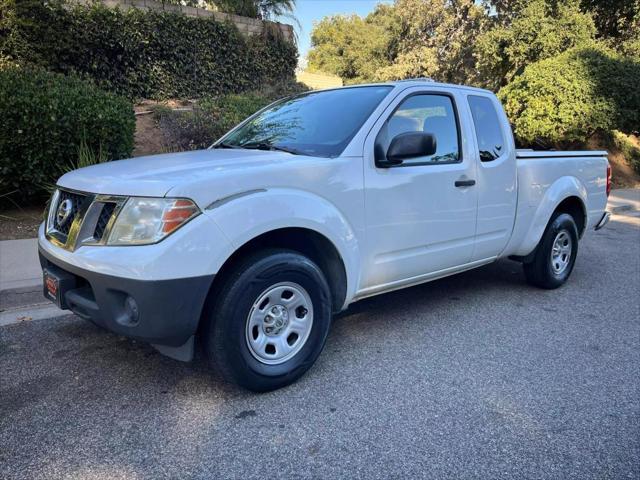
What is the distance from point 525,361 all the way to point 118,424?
8.92ft

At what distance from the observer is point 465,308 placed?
4793 mm

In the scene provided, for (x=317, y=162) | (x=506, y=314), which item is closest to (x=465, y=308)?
(x=506, y=314)

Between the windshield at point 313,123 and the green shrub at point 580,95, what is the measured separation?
34.2 ft

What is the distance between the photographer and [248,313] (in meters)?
2.94

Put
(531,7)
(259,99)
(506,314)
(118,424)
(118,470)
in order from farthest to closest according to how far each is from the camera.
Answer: (531,7) < (259,99) < (506,314) < (118,424) < (118,470)

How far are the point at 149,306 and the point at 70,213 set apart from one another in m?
0.92

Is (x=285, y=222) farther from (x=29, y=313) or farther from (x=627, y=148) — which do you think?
(x=627, y=148)

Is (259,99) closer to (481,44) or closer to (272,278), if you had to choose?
(481,44)

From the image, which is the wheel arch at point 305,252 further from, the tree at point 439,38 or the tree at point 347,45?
the tree at point 347,45

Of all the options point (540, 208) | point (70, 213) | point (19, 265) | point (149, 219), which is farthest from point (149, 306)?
point (540, 208)

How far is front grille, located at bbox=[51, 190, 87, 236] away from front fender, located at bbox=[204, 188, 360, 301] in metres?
0.87

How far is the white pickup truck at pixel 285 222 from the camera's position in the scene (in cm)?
271

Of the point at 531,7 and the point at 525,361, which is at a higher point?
the point at 531,7

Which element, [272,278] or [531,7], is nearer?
[272,278]
